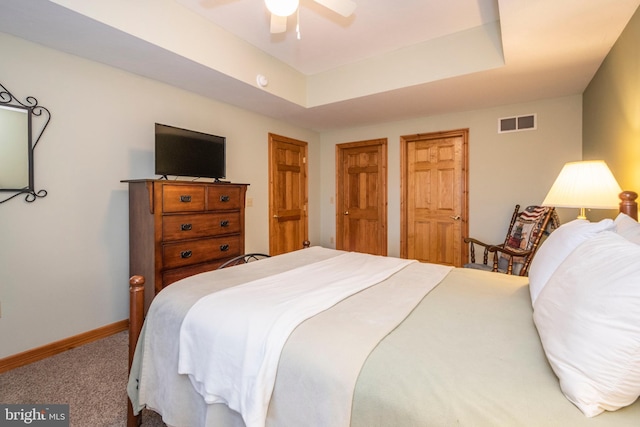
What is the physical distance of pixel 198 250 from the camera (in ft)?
8.89

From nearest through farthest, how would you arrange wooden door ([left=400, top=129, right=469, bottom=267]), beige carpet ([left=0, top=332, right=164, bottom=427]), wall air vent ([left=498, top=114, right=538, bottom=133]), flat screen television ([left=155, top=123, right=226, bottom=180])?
beige carpet ([left=0, top=332, right=164, bottom=427]), flat screen television ([left=155, top=123, right=226, bottom=180]), wall air vent ([left=498, top=114, right=538, bottom=133]), wooden door ([left=400, top=129, right=469, bottom=267])

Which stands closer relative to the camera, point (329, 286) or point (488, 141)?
point (329, 286)

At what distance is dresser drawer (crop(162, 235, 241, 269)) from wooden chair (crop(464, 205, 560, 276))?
2452mm

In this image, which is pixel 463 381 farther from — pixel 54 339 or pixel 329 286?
pixel 54 339

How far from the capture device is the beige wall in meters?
1.92

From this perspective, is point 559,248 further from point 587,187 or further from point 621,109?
point 621,109

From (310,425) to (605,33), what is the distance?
3.12 meters

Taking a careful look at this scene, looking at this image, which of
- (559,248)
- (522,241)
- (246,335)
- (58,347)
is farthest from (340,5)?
(58,347)

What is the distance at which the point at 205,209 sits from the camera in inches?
109

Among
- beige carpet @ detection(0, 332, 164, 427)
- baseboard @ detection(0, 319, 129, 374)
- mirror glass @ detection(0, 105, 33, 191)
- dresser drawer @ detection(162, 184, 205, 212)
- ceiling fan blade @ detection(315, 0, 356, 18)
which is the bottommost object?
beige carpet @ detection(0, 332, 164, 427)

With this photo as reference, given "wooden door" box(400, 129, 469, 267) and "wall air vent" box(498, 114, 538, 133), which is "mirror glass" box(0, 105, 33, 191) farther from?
"wall air vent" box(498, 114, 538, 133)

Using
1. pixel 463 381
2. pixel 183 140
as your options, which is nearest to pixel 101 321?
pixel 183 140

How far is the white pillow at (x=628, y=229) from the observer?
1.13 m

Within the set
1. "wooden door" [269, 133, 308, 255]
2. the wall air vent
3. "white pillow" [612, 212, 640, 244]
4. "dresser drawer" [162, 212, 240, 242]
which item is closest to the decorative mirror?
"dresser drawer" [162, 212, 240, 242]
